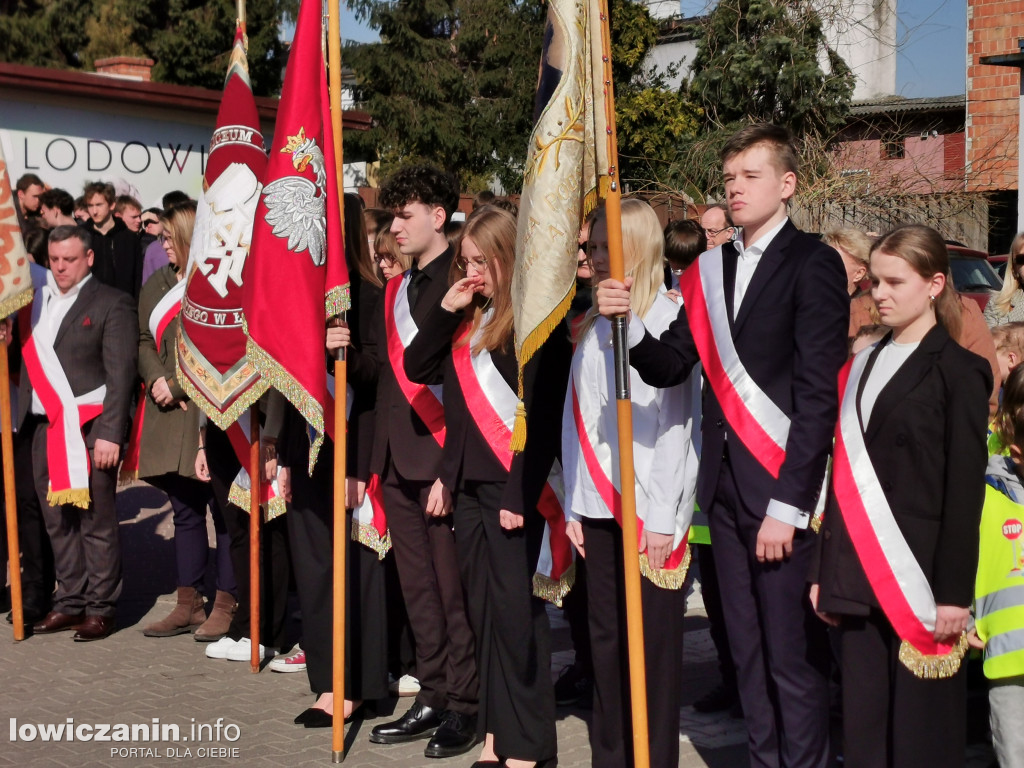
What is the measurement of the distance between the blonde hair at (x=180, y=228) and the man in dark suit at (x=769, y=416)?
3.80m

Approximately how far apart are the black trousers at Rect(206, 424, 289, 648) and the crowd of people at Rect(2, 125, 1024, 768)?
0.05ft

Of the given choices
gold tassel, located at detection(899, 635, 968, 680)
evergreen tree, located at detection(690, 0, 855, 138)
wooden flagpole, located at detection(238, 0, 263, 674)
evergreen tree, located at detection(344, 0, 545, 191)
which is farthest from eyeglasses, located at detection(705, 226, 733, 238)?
evergreen tree, located at detection(344, 0, 545, 191)

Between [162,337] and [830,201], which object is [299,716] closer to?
[162,337]

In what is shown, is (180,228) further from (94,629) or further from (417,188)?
(417,188)

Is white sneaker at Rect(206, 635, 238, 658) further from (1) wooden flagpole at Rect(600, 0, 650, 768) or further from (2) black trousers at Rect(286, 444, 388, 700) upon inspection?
(1) wooden flagpole at Rect(600, 0, 650, 768)

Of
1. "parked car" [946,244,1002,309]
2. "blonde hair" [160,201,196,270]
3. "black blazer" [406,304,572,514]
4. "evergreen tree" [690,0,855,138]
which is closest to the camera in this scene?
"black blazer" [406,304,572,514]

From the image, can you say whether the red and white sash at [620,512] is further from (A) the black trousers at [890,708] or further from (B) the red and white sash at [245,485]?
(B) the red and white sash at [245,485]

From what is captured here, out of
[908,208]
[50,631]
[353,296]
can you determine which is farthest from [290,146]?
[908,208]

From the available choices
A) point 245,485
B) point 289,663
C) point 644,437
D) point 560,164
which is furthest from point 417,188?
point 289,663

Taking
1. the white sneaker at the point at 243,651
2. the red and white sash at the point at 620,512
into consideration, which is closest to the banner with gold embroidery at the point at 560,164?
the red and white sash at the point at 620,512

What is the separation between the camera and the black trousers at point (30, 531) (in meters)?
7.64

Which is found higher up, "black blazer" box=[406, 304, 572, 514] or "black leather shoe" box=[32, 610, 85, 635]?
"black blazer" box=[406, 304, 572, 514]

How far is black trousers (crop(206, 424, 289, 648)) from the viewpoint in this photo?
6719mm

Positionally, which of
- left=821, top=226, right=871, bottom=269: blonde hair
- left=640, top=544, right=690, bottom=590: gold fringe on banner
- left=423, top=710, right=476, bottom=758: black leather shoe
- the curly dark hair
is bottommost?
left=423, top=710, right=476, bottom=758: black leather shoe
